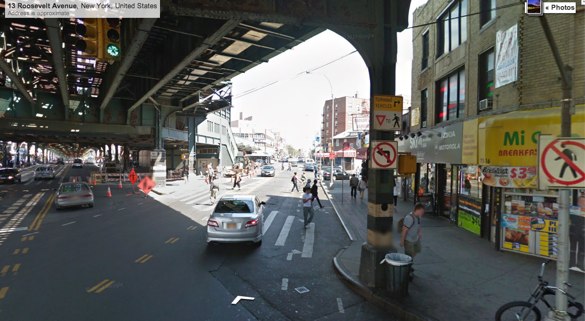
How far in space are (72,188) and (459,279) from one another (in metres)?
18.4

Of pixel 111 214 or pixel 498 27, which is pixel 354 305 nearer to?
pixel 498 27

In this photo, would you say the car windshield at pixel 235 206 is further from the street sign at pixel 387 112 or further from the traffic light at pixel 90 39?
the traffic light at pixel 90 39

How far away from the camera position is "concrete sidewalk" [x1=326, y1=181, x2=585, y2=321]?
6083 millimetres

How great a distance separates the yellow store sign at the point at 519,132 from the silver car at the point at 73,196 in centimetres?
1800

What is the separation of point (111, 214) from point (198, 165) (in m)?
37.3

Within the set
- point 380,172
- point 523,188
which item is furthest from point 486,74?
point 380,172

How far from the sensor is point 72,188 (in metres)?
18.5

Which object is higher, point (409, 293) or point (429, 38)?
point (429, 38)

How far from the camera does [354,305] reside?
6.59 m

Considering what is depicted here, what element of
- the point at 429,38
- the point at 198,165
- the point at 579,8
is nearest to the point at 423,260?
the point at 579,8

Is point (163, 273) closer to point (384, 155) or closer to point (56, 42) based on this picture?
point (384, 155)

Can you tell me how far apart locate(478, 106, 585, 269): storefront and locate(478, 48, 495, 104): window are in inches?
80.7

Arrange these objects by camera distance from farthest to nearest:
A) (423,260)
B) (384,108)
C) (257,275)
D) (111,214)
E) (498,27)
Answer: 1. (111,214)
2. (498,27)
3. (423,260)
4. (257,275)
5. (384,108)

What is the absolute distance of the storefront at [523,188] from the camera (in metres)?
8.32
